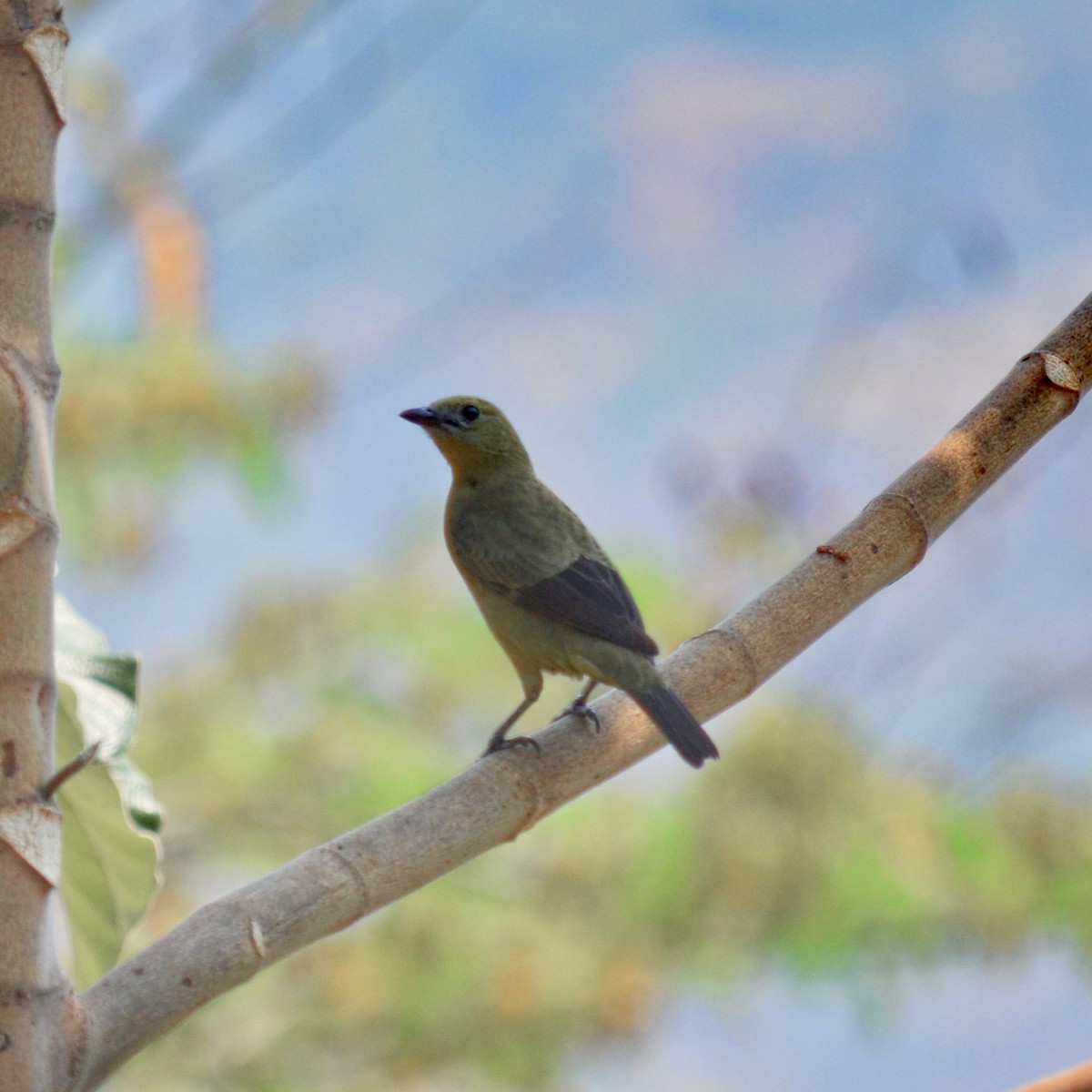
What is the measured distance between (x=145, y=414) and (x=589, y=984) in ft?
8.24

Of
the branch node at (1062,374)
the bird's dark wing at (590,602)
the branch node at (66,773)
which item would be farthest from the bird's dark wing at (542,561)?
the branch node at (66,773)

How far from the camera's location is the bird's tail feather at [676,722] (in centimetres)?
150

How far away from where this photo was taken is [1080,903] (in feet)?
17.6

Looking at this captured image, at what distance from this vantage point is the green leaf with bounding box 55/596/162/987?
1390 millimetres

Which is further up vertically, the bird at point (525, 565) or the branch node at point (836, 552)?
the bird at point (525, 565)

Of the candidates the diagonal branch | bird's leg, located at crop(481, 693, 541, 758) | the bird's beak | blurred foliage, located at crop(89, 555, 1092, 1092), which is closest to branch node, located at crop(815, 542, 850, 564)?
the diagonal branch

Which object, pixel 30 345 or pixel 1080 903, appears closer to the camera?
pixel 30 345

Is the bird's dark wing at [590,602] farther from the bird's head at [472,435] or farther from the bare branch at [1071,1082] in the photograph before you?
the bare branch at [1071,1082]

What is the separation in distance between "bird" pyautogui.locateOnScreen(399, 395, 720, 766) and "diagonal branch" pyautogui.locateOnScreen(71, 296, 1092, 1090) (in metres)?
0.39

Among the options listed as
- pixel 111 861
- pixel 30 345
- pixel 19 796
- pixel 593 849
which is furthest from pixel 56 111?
pixel 593 849

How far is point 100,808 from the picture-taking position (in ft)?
4.75

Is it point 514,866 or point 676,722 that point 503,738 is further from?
point 514,866

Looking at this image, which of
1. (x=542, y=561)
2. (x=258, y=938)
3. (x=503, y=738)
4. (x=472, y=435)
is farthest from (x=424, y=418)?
(x=258, y=938)

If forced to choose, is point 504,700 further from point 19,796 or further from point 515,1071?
point 19,796
